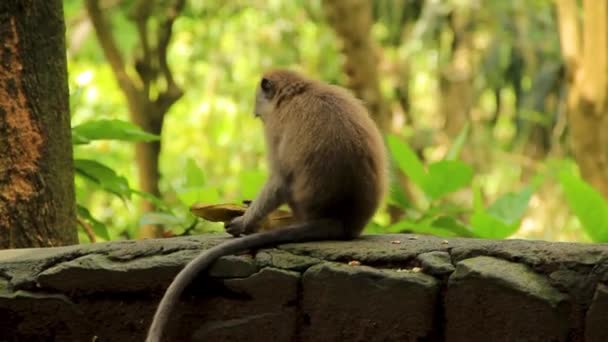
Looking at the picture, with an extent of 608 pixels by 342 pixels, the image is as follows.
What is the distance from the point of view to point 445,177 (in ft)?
15.8

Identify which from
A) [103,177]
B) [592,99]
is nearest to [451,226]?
[103,177]

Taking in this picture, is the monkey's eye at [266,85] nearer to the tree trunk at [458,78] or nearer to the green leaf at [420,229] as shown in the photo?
the green leaf at [420,229]

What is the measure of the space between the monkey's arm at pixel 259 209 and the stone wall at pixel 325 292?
156 millimetres

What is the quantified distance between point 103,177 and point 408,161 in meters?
1.49

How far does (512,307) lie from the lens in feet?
9.48

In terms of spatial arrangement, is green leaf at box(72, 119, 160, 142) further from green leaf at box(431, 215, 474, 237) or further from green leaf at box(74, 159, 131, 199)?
green leaf at box(431, 215, 474, 237)

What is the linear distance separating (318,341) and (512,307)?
60 centimetres

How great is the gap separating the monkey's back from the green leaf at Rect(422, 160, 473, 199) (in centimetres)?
117

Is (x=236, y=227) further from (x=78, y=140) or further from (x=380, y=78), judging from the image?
(x=380, y=78)

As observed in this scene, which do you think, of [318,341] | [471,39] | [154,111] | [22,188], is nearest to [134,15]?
[154,111]

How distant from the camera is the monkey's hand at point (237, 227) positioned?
3.53m

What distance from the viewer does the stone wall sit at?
9.44 ft

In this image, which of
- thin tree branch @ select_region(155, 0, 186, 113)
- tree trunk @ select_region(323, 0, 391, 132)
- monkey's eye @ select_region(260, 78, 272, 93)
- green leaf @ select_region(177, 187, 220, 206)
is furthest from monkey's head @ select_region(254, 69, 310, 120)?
tree trunk @ select_region(323, 0, 391, 132)

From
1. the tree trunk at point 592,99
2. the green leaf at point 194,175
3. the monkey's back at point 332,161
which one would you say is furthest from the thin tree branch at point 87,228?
the tree trunk at point 592,99
